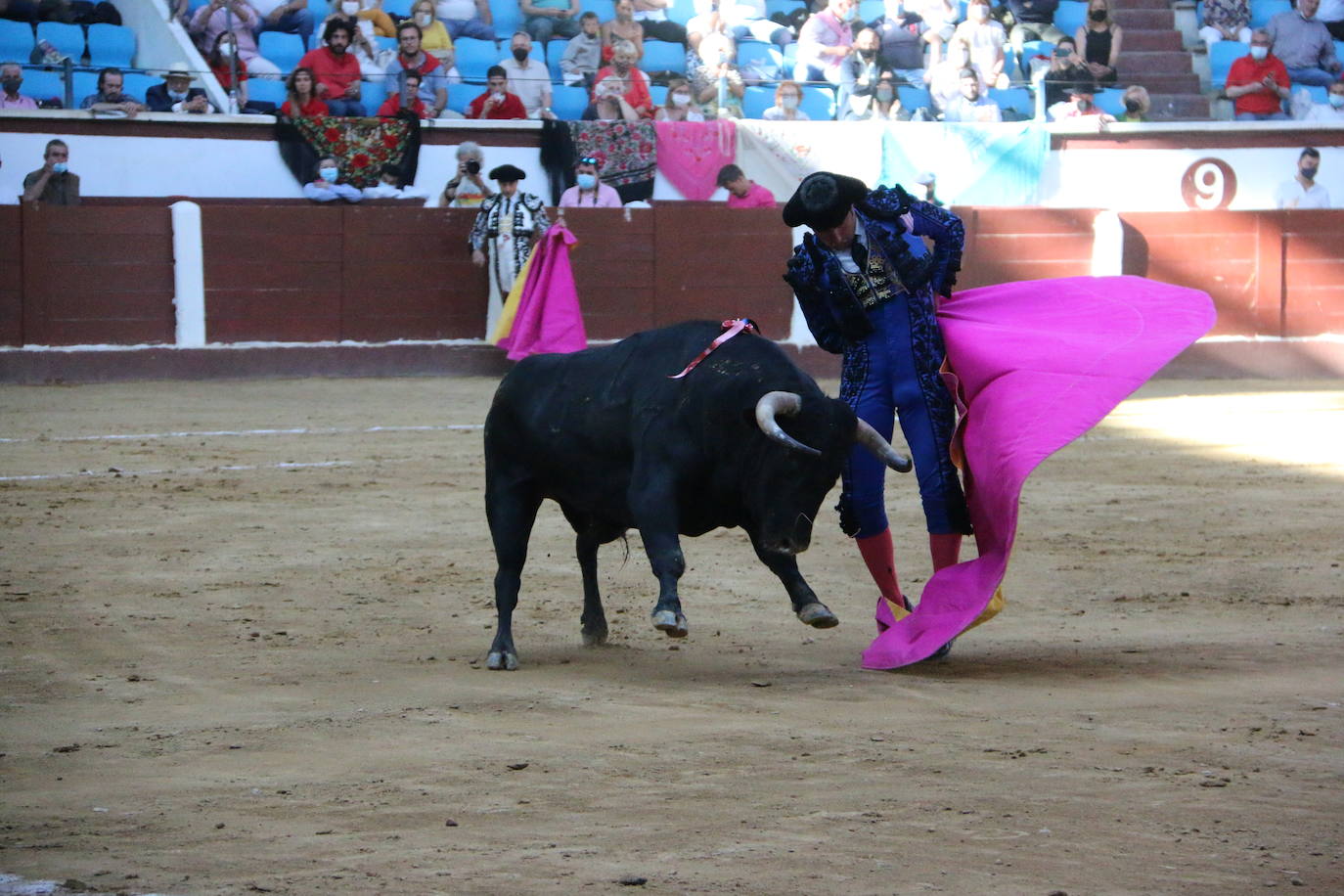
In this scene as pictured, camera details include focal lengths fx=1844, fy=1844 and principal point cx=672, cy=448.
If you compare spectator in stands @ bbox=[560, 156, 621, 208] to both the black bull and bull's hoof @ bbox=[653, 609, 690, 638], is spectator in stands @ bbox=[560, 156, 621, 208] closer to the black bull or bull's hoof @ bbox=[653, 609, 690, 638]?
the black bull

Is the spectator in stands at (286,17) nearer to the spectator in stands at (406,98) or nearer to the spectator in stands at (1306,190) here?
the spectator in stands at (406,98)

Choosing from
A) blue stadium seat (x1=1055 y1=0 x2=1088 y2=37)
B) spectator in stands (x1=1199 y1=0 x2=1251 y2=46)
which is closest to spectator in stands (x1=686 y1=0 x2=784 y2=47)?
blue stadium seat (x1=1055 y1=0 x2=1088 y2=37)

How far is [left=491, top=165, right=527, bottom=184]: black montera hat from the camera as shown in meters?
11.1

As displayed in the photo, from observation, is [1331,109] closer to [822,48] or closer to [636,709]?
[822,48]

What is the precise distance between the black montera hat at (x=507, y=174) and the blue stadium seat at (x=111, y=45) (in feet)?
9.03

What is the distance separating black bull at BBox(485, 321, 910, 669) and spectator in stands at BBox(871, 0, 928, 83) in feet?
32.8

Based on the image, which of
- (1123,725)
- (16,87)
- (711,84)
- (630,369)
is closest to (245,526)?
(630,369)

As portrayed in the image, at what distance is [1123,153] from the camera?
14.0m

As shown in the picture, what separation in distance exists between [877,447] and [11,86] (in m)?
8.67

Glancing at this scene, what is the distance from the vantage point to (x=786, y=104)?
1309 centimetres

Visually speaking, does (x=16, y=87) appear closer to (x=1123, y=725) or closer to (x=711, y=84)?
(x=711, y=84)

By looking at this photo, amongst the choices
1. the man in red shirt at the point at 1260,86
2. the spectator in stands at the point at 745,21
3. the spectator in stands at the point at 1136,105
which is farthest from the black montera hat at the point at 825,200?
the man in red shirt at the point at 1260,86

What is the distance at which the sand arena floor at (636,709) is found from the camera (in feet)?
7.99

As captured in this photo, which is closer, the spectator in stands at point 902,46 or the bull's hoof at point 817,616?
the bull's hoof at point 817,616
